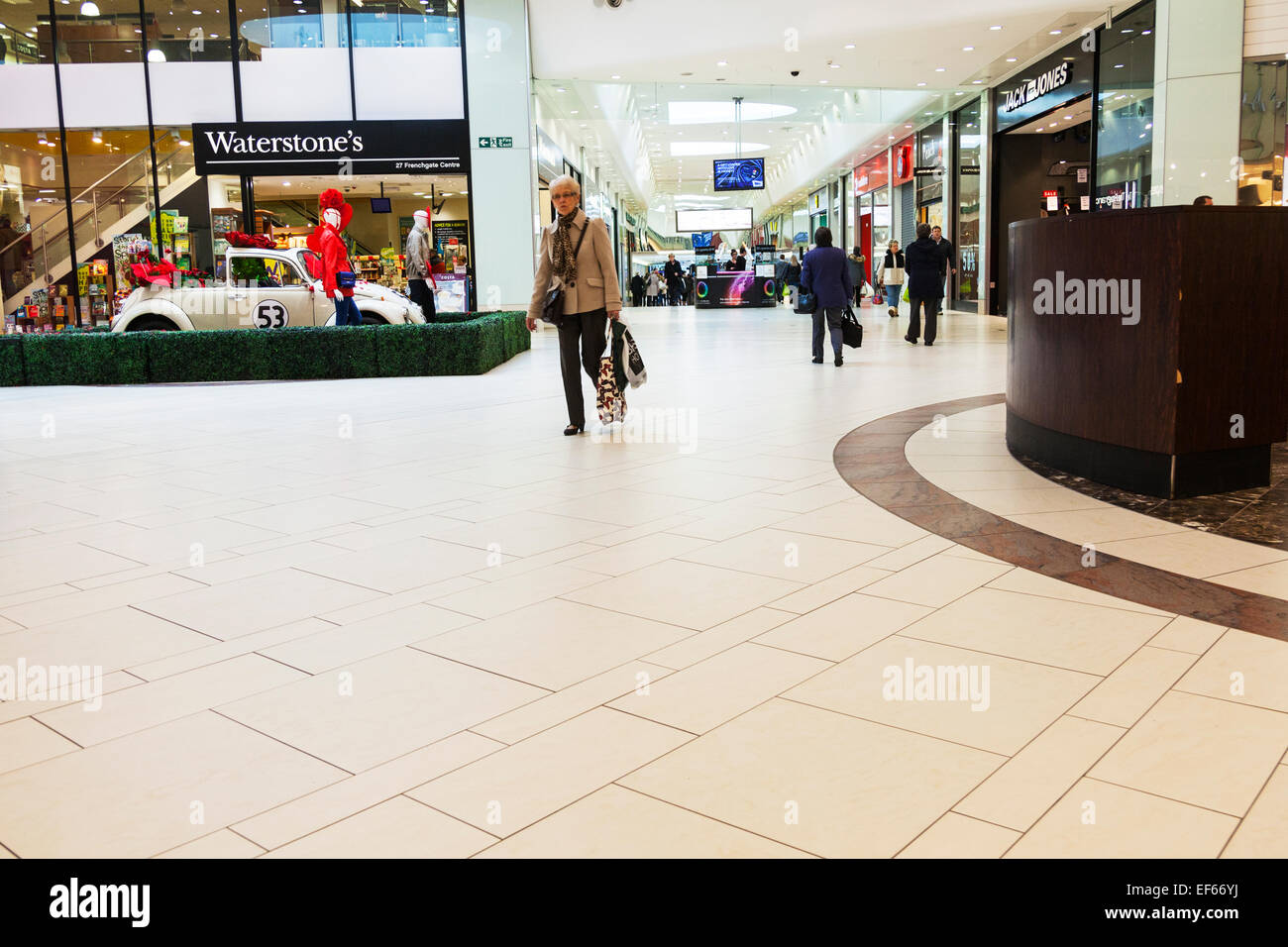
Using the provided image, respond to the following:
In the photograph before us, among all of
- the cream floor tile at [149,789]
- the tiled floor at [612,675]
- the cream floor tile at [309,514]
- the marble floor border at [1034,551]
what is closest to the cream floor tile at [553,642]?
the tiled floor at [612,675]

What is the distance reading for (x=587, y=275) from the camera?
670 cm

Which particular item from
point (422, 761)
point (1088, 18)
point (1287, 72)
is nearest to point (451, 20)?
point (1088, 18)

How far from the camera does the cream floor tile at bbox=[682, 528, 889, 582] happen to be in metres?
3.87

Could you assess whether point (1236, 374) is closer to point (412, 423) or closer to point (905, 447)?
point (905, 447)

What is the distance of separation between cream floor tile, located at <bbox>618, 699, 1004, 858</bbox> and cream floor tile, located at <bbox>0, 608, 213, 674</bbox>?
1.64m

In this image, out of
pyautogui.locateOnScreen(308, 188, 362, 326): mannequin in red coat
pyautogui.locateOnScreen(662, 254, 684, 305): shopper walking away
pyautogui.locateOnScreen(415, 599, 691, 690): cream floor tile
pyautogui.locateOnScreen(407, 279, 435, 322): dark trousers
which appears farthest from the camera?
pyautogui.locateOnScreen(662, 254, 684, 305): shopper walking away

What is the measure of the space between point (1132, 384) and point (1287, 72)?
10.4 meters

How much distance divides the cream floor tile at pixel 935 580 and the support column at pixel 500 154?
1538cm

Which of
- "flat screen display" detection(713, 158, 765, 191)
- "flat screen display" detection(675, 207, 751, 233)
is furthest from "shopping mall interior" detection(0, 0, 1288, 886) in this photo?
"flat screen display" detection(675, 207, 751, 233)

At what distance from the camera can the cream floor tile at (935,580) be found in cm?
352

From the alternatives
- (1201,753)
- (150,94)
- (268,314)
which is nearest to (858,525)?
(1201,753)

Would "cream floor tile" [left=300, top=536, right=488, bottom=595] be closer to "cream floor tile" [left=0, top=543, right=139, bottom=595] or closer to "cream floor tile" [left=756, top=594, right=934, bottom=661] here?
"cream floor tile" [left=0, top=543, right=139, bottom=595]

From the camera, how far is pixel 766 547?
165 inches
